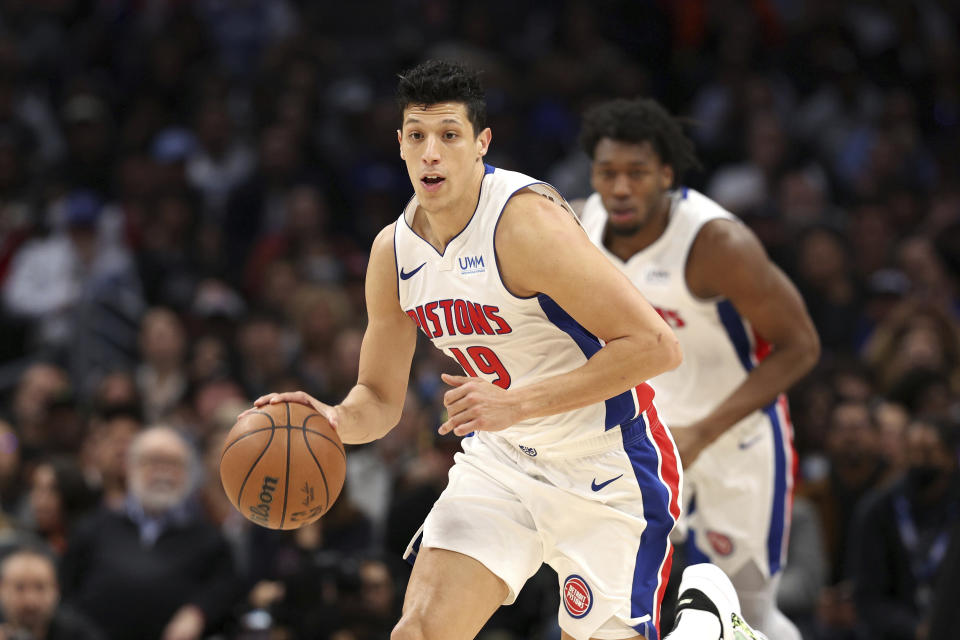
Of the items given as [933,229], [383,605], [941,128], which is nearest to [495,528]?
[383,605]

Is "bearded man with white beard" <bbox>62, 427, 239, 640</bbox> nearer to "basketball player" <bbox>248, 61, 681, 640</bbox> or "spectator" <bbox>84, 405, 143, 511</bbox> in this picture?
"spectator" <bbox>84, 405, 143, 511</bbox>

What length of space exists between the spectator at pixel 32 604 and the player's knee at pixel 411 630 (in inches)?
123

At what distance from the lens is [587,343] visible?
3.97m

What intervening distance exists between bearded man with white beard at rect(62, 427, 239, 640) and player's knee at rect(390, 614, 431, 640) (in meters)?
3.06

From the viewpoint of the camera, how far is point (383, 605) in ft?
21.1

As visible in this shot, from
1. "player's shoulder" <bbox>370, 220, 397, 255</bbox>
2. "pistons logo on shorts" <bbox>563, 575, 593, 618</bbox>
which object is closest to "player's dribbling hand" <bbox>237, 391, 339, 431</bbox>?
"player's shoulder" <bbox>370, 220, 397, 255</bbox>

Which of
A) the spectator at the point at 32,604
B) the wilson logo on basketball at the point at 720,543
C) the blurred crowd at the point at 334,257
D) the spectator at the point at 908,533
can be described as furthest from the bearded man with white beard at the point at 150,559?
the spectator at the point at 908,533

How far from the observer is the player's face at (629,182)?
5012 millimetres

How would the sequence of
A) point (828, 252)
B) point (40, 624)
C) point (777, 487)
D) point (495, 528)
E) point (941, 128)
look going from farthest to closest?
point (941, 128)
point (828, 252)
point (40, 624)
point (777, 487)
point (495, 528)

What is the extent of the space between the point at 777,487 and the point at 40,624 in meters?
3.73

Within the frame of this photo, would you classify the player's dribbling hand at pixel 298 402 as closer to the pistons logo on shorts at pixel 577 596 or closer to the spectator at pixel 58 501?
the pistons logo on shorts at pixel 577 596

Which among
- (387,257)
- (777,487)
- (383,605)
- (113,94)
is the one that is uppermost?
(113,94)

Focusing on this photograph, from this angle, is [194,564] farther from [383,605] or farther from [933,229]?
[933,229]

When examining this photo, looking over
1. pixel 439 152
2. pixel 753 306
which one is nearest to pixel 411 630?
pixel 439 152
